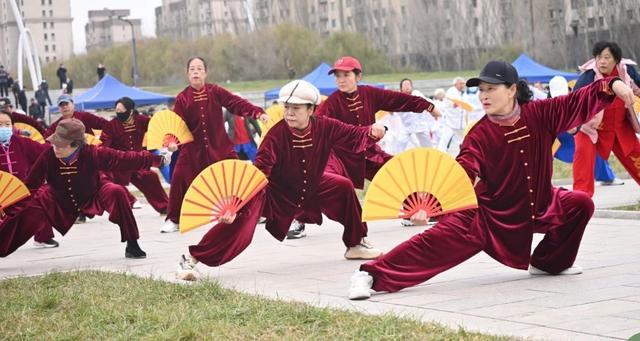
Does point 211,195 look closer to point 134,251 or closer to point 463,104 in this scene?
point 134,251

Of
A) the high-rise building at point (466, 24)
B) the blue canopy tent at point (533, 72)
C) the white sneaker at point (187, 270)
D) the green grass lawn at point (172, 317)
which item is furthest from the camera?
the high-rise building at point (466, 24)

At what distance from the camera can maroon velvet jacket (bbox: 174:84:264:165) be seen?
13594mm

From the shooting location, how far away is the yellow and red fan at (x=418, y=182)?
7660 mm

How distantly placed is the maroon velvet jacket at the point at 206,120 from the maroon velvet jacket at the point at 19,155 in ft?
6.16

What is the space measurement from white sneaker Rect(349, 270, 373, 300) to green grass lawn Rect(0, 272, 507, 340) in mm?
483

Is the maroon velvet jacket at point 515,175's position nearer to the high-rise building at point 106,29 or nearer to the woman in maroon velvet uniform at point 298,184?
the woman in maroon velvet uniform at point 298,184

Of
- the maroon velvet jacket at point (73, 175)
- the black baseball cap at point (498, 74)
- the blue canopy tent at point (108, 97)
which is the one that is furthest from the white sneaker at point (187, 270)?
the blue canopy tent at point (108, 97)

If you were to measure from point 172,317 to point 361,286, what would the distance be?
126cm

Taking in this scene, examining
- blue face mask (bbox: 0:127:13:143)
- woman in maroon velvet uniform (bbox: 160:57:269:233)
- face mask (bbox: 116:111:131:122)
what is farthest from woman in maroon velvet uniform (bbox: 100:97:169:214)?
blue face mask (bbox: 0:127:13:143)

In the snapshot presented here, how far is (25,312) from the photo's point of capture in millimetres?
7953

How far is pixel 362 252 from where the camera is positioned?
10.1 meters

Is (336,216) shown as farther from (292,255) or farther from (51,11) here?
(51,11)

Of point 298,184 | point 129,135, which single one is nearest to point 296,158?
point 298,184

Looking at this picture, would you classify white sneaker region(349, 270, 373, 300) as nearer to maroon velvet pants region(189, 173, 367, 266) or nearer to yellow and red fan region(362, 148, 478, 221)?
yellow and red fan region(362, 148, 478, 221)
